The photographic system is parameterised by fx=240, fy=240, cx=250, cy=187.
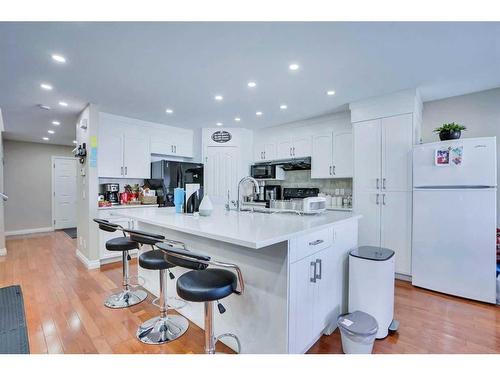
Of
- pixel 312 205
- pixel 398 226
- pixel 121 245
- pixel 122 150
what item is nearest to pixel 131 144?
Answer: pixel 122 150

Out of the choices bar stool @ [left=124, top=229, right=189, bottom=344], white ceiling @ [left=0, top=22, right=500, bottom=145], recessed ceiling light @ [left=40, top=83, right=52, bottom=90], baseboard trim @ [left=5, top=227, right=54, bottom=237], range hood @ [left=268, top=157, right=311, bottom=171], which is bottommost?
baseboard trim @ [left=5, top=227, right=54, bottom=237]

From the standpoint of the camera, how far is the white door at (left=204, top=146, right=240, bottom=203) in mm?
4934

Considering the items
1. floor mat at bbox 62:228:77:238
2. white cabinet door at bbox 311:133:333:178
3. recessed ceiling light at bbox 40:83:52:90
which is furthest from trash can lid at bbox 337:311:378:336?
floor mat at bbox 62:228:77:238

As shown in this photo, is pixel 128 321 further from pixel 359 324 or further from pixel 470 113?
pixel 470 113

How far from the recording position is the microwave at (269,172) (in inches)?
187

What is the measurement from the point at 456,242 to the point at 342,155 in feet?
6.06

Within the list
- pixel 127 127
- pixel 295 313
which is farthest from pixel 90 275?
pixel 295 313

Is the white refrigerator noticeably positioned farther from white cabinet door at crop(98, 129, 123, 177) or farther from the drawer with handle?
white cabinet door at crop(98, 129, 123, 177)

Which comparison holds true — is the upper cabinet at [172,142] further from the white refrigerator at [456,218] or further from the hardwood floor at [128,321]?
the white refrigerator at [456,218]

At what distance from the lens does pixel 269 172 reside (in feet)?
15.6

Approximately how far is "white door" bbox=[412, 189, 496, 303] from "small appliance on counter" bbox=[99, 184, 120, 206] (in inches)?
181

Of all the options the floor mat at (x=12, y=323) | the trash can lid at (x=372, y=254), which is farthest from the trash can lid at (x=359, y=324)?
the floor mat at (x=12, y=323)

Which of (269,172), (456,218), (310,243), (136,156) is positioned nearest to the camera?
(310,243)

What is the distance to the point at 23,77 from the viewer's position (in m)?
2.63
